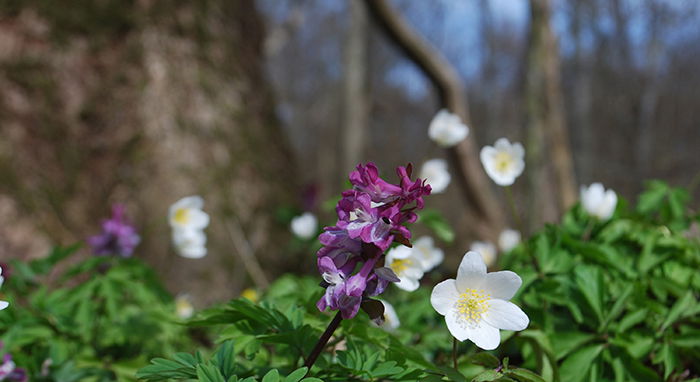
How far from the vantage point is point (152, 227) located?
3035 millimetres

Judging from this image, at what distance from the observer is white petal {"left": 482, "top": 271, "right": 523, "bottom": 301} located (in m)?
0.96

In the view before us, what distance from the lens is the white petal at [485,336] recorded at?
947mm

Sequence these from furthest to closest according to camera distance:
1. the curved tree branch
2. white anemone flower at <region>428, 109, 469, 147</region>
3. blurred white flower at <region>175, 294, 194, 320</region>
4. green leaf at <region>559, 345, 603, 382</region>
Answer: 1. the curved tree branch
2. blurred white flower at <region>175, 294, 194, 320</region>
3. white anemone flower at <region>428, 109, 469, 147</region>
4. green leaf at <region>559, 345, 603, 382</region>

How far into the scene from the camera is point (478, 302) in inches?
38.9

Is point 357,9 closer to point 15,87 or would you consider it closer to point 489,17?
point 15,87

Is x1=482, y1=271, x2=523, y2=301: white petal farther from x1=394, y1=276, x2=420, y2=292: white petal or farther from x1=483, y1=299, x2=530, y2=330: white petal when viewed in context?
x1=394, y1=276, x2=420, y2=292: white petal

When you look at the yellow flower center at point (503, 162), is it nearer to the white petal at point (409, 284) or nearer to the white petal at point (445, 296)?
the white petal at point (409, 284)

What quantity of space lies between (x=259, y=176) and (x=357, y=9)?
3928 millimetres

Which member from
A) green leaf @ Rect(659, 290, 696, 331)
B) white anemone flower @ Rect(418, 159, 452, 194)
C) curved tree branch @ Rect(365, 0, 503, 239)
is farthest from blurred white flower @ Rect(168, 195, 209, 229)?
curved tree branch @ Rect(365, 0, 503, 239)

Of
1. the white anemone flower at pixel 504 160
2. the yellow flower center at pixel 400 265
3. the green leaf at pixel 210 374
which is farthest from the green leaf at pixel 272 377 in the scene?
the white anemone flower at pixel 504 160

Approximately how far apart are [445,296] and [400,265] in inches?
13.8

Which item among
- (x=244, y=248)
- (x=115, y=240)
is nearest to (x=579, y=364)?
(x=115, y=240)

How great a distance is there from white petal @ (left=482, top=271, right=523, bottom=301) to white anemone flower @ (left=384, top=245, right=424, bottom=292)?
0.27 m

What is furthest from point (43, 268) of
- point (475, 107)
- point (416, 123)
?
point (475, 107)
